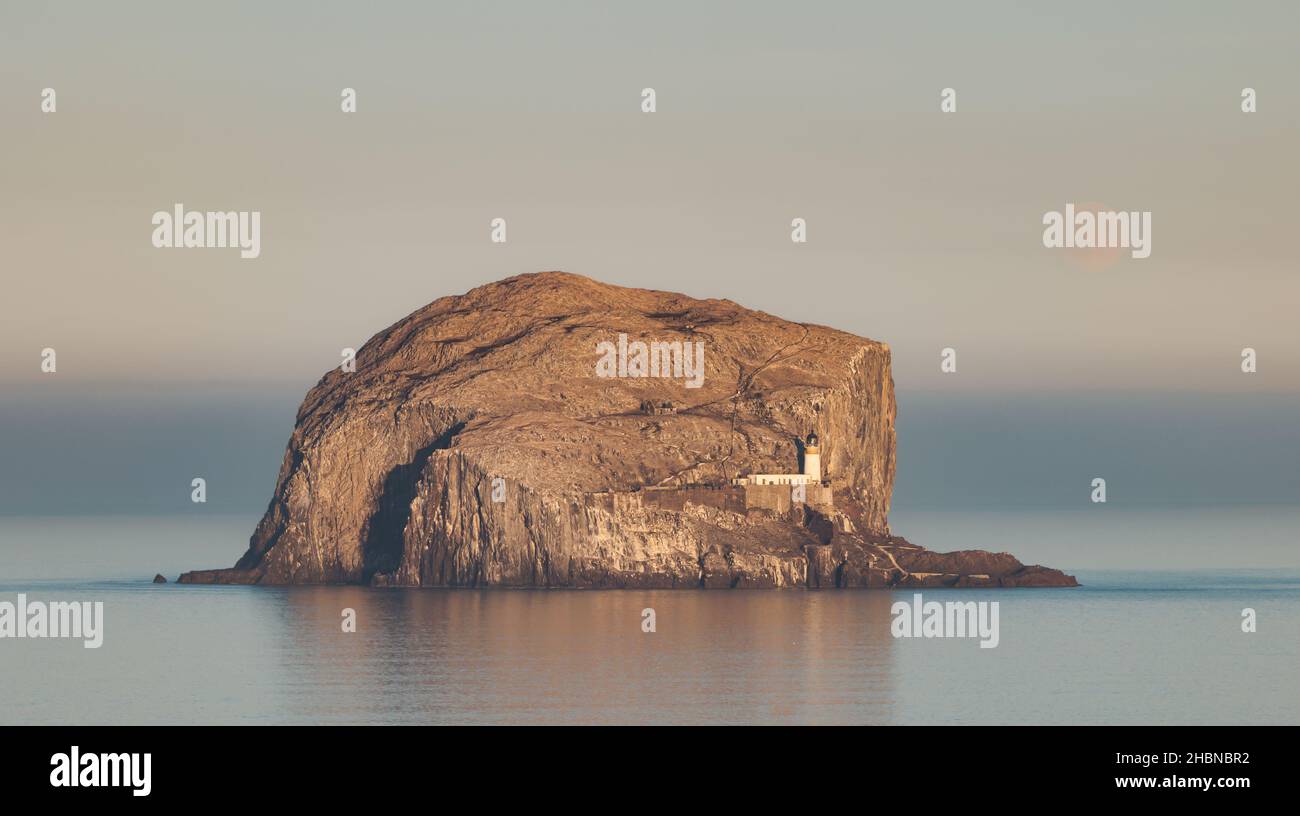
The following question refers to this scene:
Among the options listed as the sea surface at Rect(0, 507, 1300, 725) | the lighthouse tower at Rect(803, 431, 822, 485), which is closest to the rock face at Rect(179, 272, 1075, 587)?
the lighthouse tower at Rect(803, 431, 822, 485)

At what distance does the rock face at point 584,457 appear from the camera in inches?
6654

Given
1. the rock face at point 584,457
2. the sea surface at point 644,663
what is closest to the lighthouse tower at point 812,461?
the rock face at point 584,457

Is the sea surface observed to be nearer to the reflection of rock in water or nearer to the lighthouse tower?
the reflection of rock in water

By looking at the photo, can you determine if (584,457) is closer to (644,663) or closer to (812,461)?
(812,461)

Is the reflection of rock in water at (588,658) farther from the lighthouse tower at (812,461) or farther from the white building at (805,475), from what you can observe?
the lighthouse tower at (812,461)

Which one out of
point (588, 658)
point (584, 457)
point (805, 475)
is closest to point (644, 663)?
point (588, 658)

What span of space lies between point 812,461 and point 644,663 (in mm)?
62423

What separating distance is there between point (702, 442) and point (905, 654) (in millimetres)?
53677

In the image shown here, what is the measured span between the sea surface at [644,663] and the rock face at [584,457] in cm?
535

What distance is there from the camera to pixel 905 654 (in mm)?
124625

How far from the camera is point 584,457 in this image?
17275 centimetres

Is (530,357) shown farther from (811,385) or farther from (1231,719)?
(1231,719)

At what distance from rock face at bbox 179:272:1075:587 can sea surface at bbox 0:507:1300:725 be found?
5347 mm

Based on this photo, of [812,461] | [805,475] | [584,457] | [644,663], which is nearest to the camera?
[644,663]
